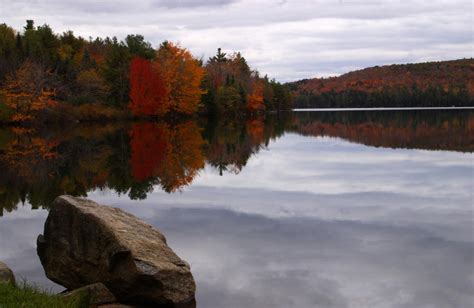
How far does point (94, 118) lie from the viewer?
3228 inches

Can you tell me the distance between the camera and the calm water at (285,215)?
1123 centimetres

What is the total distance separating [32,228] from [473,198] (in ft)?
49.0

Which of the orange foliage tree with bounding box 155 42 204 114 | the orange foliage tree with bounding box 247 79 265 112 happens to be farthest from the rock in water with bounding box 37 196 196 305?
the orange foliage tree with bounding box 247 79 265 112

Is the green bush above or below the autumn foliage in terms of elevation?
below

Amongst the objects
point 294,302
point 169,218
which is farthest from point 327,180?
point 294,302

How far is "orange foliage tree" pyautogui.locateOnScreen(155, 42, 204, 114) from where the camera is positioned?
3410 inches

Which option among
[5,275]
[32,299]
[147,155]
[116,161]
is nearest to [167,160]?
[147,155]

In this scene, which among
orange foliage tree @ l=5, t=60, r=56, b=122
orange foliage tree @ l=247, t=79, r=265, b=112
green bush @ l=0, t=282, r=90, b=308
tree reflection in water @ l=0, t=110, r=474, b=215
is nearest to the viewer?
green bush @ l=0, t=282, r=90, b=308

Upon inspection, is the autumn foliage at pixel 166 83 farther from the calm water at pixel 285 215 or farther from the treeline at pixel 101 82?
the calm water at pixel 285 215

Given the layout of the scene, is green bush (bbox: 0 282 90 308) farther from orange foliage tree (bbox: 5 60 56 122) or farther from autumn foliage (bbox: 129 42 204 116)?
autumn foliage (bbox: 129 42 204 116)

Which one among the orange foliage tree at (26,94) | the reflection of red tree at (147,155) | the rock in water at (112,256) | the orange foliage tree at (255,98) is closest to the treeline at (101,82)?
the orange foliage tree at (26,94)

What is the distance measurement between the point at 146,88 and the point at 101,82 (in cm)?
716

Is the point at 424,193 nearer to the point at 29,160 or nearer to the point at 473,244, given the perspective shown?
the point at 473,244

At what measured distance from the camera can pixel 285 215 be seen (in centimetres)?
1802
